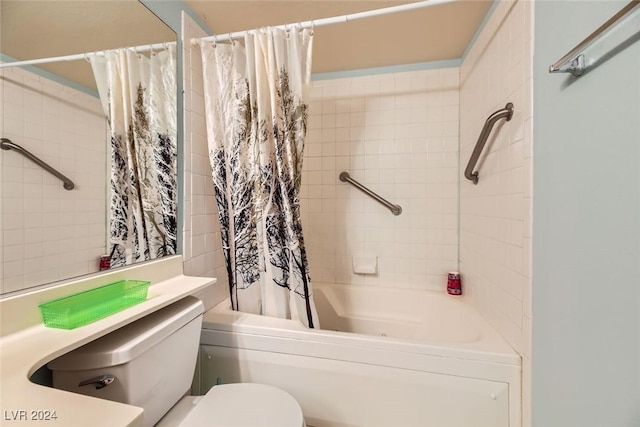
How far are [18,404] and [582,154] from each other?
4.38 feet

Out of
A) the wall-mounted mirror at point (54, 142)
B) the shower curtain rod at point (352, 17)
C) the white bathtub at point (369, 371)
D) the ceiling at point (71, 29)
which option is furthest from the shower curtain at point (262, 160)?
the wall-mounted mirror at point (54, 142)

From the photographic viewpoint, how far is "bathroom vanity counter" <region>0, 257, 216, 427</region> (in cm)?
41

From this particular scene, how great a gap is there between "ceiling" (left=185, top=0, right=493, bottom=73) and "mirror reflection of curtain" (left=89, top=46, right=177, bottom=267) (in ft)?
1.34

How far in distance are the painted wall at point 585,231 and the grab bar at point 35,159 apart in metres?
1.45

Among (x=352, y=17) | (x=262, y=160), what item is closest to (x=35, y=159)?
(x=262, y=160)

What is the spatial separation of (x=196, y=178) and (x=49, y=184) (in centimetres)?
60

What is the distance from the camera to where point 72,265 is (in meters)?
0.78

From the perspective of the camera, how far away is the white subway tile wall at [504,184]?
926 mm

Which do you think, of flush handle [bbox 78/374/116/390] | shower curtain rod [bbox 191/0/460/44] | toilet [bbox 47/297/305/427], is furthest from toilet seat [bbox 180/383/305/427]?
shower curtain rod [bbox 191/0/460/44]

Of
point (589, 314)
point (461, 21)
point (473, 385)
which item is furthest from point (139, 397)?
point (461, 21)

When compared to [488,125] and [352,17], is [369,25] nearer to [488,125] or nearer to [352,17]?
[352,17]

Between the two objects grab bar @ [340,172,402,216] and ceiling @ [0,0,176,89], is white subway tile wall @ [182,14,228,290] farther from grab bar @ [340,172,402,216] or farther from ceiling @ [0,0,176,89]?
grab bar @ [340,172,402,216]

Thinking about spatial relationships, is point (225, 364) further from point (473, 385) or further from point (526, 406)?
point (526, 406)

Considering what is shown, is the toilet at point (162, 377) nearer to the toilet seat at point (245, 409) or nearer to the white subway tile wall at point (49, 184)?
the toilet seat at point (245, 409)
